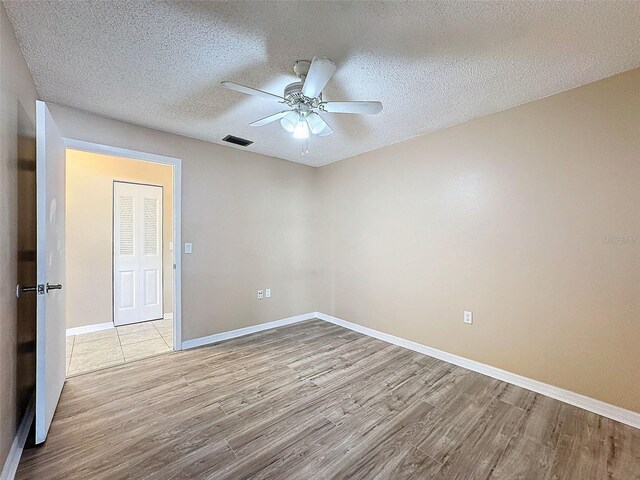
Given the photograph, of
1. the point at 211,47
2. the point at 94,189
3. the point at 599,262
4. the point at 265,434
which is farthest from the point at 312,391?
the point at 94,189

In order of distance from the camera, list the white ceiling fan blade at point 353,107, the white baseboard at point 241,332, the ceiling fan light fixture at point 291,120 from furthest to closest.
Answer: the white baseboard at point 241,332, the ceiling fan light fixture at point 291,120, the white ceiling fan blade at point 353,107

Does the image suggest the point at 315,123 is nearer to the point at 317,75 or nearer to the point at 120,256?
the point at 317,75

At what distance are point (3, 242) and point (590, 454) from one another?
3377 mm

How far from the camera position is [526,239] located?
2.29 meters

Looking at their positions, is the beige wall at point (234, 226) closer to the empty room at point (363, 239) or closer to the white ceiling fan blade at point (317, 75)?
the empty room at point (363, 239)

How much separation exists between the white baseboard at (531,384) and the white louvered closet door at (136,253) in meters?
3.31

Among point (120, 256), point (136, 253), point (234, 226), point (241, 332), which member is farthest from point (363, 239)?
point (120, 256)


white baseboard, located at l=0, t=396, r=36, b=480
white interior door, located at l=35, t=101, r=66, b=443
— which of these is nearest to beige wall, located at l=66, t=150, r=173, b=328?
white interior door, located at l=35, t=101, r=66, b=443

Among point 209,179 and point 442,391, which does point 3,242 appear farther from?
point 442,391

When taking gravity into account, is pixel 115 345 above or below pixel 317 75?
below

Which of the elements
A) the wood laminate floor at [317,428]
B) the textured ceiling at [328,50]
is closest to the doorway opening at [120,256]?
the wood laminate floor at [317,428]

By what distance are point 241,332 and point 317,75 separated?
Answer: 3039 mm

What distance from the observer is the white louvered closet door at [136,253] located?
149 inches

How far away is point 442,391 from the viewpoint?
7.34ft
